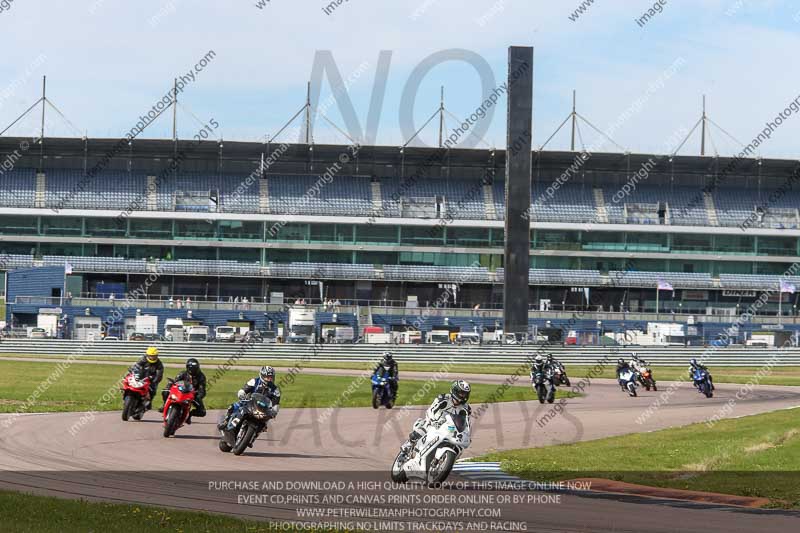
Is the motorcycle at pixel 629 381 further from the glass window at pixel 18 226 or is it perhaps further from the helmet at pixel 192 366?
the glass window at pixel 18 226

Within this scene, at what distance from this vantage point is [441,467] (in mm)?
16578

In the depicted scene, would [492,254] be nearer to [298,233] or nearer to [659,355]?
[298,233]

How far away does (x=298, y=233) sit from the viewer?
Answer: 9575 cm

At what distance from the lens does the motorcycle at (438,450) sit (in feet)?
54.4

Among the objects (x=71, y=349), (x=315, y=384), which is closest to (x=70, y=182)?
(x=71, y=349)

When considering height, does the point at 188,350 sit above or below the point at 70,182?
below

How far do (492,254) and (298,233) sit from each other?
16564 mm

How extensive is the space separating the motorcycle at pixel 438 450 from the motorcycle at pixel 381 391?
15.8 m

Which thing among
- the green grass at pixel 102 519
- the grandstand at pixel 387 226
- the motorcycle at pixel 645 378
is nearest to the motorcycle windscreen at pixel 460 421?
the green grass at pixel 102 519

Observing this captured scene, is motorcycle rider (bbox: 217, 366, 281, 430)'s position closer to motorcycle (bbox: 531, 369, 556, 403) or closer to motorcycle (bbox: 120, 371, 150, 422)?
Result: motorcycle (bbox: 120, 371, 150, 422)

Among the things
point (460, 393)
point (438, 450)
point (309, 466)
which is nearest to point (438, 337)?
→ point (309, 466)

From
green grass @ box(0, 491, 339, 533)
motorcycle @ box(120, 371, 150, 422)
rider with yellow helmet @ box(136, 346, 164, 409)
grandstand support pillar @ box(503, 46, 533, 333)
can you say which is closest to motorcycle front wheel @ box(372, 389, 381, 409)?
rider with yellow helmet @ box(136, 346, 164, 409)

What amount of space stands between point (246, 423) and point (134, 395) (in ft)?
22.6

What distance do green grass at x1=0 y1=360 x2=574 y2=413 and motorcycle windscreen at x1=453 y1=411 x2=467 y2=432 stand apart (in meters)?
15.1
